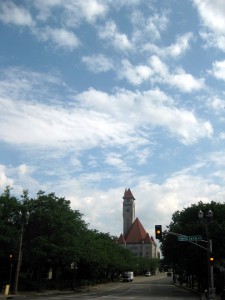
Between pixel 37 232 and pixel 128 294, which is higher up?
pixel 37 232

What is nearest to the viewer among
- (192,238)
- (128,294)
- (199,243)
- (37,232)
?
(192,238)

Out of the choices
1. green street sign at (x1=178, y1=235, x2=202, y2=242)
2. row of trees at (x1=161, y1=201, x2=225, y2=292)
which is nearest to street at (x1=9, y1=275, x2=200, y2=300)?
row of trees at (x1=161, y1=201, x2=225, y2=292)

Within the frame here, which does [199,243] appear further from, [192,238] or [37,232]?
[37,232]

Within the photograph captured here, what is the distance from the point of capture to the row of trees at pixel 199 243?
49.2 m

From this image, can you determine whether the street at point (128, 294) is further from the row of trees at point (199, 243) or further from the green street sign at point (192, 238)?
the green street sign at point (192, 238)

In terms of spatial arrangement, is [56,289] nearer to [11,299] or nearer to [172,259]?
[172,259]

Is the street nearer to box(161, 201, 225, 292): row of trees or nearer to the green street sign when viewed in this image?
box(161, 201, 225, 292): row of trees

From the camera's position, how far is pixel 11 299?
34688 mm

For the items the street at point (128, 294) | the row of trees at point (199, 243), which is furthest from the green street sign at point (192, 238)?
the row of trees at point (199, 243)

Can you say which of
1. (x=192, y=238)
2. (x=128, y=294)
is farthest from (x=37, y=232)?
(x=192, y=238)

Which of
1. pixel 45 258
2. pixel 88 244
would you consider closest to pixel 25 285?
pixel 45 258

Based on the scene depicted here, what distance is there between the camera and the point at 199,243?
51688mm

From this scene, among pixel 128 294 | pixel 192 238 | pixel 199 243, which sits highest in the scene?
pixel 199 243

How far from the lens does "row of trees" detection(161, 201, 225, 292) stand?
49156 millimetres
